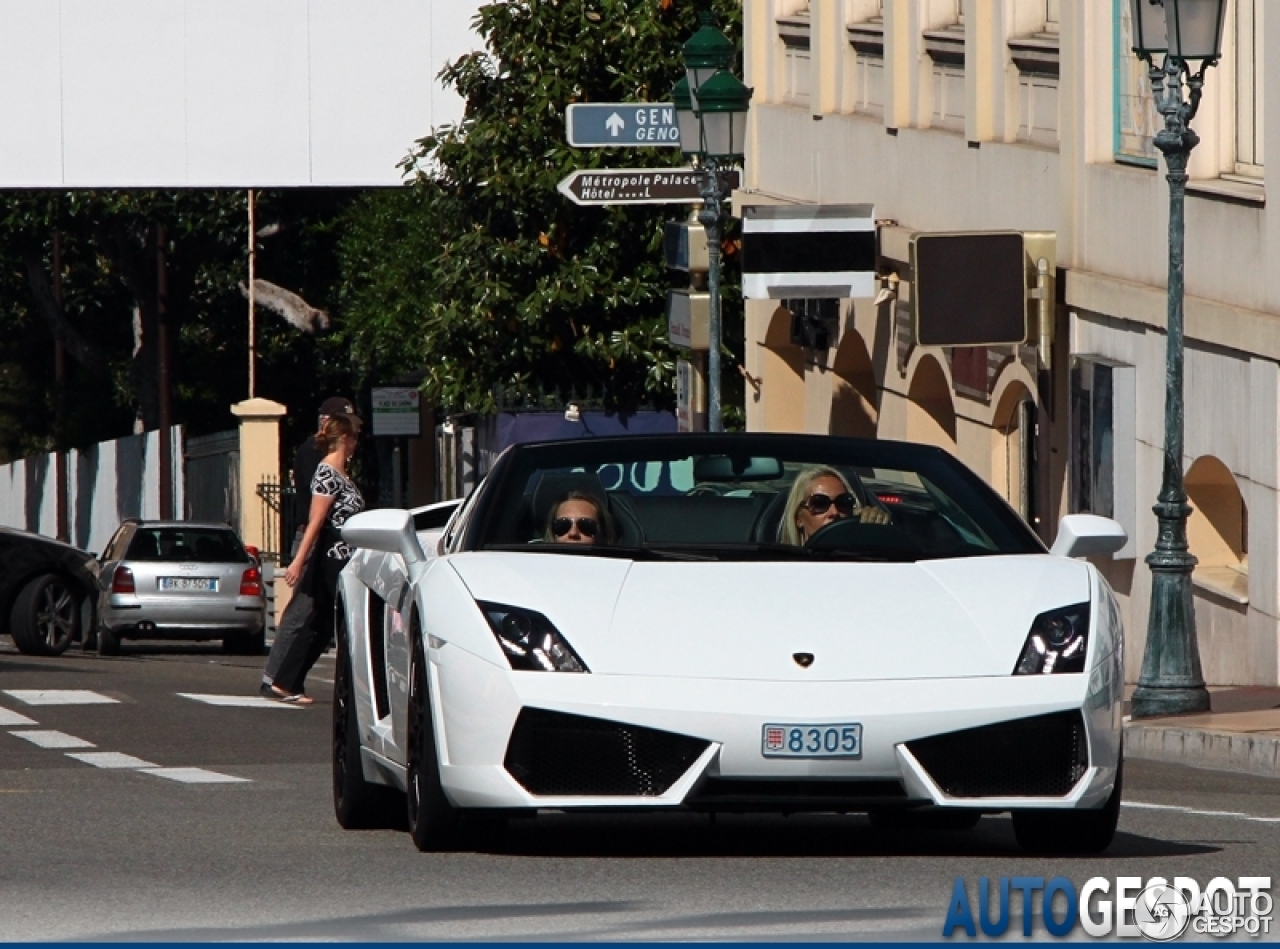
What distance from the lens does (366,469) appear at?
51094mm

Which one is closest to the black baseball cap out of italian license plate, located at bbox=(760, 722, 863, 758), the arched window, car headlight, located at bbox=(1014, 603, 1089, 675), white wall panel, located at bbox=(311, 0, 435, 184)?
the arched window

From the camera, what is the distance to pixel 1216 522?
2003 cm

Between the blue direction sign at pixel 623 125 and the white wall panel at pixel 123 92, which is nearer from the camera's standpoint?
the blue direction sign at pixel 623 125

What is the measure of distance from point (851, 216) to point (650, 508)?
50.6 feet

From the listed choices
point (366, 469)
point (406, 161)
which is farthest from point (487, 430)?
point (366, 469)

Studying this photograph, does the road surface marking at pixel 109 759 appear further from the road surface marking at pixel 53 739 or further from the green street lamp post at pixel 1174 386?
the green street lamp post at pixel 1174 386

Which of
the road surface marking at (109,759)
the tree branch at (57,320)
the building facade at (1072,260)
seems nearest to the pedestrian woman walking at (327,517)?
the road surface marking at (109,759)

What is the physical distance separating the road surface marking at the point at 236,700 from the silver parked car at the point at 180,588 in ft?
35.1

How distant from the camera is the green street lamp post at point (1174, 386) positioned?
16.1m

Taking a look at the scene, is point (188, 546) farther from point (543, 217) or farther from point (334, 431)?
point (334, 431)

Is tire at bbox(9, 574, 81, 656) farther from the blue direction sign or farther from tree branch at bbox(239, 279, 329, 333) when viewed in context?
tree branch at bbox(239, 279, 329, 333)

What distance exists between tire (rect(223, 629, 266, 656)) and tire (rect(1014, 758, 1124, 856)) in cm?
2294

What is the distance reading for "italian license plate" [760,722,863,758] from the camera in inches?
300

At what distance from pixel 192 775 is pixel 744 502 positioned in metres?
4.13
